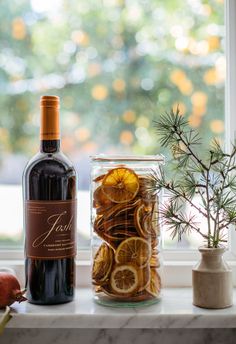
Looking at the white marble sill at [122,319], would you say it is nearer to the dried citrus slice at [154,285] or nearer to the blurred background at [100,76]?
the dried citrus slice at [154,285]

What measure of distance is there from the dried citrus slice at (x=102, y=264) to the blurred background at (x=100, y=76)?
0.21 m

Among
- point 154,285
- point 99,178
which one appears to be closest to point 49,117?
point 99,178

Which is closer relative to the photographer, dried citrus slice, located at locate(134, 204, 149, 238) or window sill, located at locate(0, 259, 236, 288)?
A: dried citrus slice, located at locate(134, 204, 149, 238)

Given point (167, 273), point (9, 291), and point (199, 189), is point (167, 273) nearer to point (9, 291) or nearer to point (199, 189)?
point (199, 189)

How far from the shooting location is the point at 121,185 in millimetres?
1028

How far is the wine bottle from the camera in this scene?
1.01 meters

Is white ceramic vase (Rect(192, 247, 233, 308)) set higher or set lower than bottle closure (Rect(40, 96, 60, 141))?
lower

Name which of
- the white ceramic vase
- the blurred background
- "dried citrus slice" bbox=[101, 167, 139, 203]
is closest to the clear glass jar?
"dried citrus slice" bbox=[101, 167, 139, 203]

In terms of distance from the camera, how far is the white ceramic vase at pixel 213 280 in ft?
3.26

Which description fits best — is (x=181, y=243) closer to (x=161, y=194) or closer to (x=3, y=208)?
(x=161, y=194)

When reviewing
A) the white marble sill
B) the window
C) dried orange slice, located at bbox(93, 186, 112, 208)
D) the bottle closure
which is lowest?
the white marble sill

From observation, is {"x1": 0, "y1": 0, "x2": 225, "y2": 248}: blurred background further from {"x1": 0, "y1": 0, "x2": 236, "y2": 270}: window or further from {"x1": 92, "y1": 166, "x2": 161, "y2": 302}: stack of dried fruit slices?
{"x1": 92, "y1": 166, "x2": 161, "y2": 302}: stack of dried fruit slices

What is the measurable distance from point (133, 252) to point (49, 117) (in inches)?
12.4

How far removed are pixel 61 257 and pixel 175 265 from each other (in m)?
0.31
